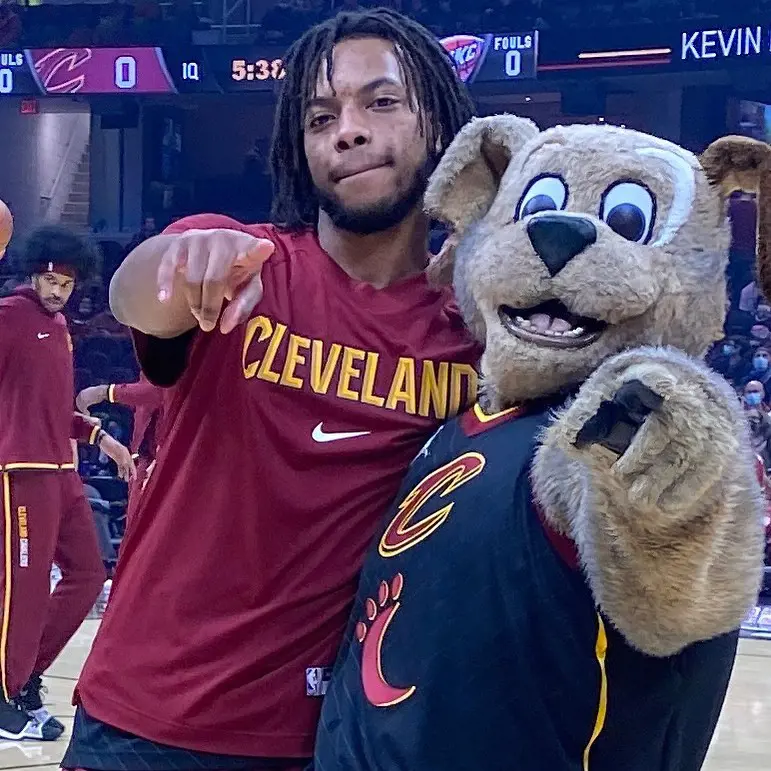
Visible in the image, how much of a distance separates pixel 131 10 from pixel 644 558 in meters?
10.6

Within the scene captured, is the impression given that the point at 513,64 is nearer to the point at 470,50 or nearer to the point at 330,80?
the point at 470,50

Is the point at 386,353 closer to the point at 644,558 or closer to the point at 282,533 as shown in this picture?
the point at 282,533

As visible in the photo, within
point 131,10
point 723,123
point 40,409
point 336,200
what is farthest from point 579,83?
point 336,200

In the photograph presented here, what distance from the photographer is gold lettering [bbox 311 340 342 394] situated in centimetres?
122

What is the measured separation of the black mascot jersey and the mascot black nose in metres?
0.13

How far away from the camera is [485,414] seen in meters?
1.10

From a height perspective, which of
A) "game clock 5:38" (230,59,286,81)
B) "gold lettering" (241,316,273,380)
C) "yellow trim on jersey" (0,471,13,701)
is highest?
"game clock 5:38" (230,59,286,81)

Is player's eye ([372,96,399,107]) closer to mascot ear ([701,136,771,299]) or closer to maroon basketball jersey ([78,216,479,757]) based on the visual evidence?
maroon basketball jersey ([78,216,479,757])

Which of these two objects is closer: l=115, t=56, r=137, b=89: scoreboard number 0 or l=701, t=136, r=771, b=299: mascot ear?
l=701, t=136, r=771, b=299: mascot ear

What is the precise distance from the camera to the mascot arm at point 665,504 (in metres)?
0.76

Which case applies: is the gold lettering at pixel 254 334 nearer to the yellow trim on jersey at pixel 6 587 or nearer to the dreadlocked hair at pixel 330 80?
the dreadlocked hair at pixel 330 80

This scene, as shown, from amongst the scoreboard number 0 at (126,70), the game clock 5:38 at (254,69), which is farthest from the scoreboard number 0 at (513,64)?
the scoreboard number 0 at (126,70)

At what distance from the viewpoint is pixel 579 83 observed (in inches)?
381

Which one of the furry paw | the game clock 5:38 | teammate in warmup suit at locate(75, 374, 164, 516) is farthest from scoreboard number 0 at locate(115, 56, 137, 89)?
the furry paw
